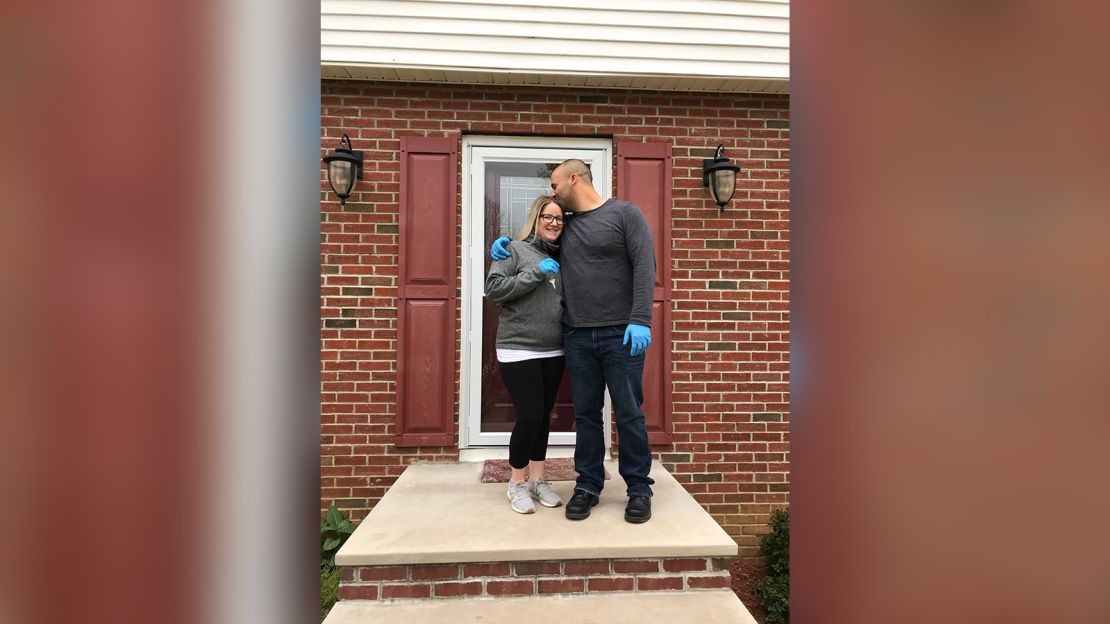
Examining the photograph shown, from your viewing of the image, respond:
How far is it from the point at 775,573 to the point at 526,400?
2.38 m

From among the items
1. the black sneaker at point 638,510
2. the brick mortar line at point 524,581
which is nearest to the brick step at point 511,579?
the brick mortar line at point 524,581

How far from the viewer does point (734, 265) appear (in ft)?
13.1

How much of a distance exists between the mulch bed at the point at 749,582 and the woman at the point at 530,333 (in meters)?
1.81

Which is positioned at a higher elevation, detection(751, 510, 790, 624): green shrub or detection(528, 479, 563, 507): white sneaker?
detection(528, 479, 563, 507): white sneaker

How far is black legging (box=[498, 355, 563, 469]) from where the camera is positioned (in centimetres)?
288

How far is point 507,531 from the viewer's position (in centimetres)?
264

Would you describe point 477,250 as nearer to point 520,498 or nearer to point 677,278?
point 677,278

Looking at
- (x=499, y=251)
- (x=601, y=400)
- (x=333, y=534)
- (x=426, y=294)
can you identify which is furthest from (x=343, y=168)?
(x=333, y=534)

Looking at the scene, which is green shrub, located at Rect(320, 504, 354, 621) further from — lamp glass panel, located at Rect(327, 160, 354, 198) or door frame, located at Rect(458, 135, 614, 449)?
lamp glass panel, located at Rect(327, 160, 354, 198)

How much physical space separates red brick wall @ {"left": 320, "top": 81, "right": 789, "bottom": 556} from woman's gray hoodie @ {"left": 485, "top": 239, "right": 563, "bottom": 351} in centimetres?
123

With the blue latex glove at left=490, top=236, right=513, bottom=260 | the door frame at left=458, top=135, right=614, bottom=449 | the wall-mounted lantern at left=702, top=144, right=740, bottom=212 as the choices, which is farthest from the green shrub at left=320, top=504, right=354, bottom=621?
the wall-mounted lantern at left=702, top=144, right=740, bottom=212
